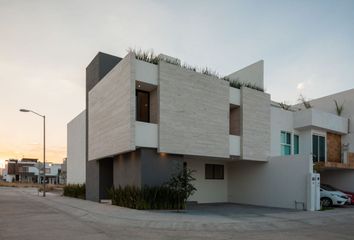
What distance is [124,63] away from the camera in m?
19.2

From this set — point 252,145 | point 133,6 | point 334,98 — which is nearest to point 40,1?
point 133,6

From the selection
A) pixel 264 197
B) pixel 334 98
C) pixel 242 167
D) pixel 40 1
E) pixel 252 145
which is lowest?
pixel 264 197

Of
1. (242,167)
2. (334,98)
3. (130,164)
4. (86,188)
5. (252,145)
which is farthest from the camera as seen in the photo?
(334,98)

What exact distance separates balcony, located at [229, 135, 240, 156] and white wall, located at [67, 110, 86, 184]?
15649 millimetres

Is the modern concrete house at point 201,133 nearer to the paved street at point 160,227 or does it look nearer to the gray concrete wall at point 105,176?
the gray concrete wall at point 105,176

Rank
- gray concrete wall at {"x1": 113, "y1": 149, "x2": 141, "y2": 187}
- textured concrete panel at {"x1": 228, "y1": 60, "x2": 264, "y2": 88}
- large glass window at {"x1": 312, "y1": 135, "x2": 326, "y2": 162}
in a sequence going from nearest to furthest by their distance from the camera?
gray concrete wall at {"x1": 113, "y1": 149, "x2": 141, "y2": 187} → textured concrete panel at {"x1": 228, "y1": 60, "x2": 264, "y2": 88} → large glass window at {"x1": 312, "y1": 135, "x2": 326, "y2": 162}

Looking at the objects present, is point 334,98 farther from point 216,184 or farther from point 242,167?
point 216,184

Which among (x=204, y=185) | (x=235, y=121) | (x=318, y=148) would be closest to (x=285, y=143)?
(x=318, y=148)

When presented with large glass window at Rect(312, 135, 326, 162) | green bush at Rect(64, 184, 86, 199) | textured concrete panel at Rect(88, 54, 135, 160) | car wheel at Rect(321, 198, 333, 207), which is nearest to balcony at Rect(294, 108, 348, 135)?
large glass window at Rect(312, 135, 326, 162)

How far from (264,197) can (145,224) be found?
13189mm

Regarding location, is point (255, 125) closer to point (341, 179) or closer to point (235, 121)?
point (235, 121)

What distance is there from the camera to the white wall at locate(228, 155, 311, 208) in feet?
70.9

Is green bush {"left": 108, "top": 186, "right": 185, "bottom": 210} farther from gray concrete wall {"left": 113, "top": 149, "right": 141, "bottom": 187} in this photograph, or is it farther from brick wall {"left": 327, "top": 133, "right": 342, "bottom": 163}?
brick wall {"left": 327, "top": 133, "right": 342, "bottom": 163}

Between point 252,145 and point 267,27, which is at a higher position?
point 267,27
